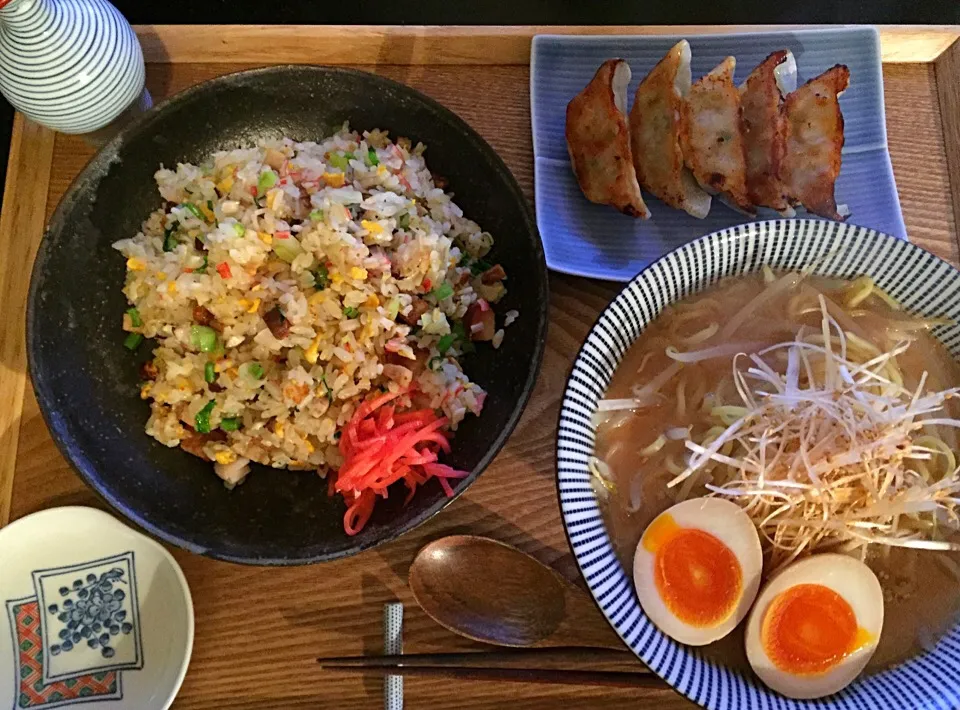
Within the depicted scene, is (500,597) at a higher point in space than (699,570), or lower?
lower

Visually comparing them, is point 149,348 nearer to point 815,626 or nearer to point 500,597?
point 500,597

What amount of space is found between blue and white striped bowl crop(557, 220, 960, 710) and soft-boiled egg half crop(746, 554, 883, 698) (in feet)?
0.10

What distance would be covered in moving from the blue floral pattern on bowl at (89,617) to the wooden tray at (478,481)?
0.12 meters

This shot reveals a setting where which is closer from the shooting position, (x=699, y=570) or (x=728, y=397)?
(x=699, y=570)

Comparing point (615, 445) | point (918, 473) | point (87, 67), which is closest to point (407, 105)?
point (87, 67)

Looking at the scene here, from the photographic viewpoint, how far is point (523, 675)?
4.53ft

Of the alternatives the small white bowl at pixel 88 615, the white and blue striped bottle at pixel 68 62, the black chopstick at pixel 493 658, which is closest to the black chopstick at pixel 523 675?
the black chopstick at pixel 493 658

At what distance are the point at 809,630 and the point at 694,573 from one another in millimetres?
193

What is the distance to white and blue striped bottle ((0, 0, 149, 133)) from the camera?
1495 mm

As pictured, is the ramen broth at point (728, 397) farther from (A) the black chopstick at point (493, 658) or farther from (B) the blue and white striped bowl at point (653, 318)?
(A) the black chopstick at point (493, 658)

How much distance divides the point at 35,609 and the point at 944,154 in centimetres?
224

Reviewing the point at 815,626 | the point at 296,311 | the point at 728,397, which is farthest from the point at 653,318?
the point at 296,311

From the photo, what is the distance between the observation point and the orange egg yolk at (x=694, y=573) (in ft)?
3.86

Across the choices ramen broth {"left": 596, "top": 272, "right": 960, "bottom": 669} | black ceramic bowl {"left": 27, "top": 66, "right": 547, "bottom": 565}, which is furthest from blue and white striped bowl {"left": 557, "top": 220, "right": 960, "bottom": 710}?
black ceramic bowl {"left": 27, "top": 66, "right": 547, "bottom": 565}
